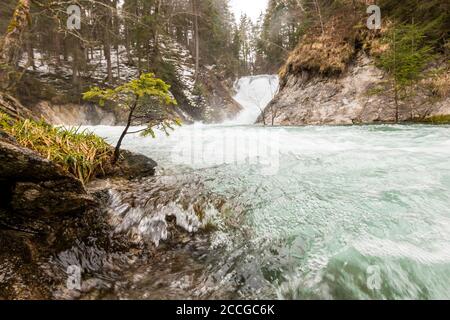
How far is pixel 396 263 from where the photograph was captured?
6.27 ft

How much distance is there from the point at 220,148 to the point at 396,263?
427 centimetres

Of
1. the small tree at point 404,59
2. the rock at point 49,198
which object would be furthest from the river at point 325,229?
the small tree at point 404,59

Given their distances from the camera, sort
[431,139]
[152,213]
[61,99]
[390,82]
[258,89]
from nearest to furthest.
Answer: [152,213], [431,139], [390,82], [61,99], [258,89]

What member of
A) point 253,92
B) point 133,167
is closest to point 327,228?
point 133,167

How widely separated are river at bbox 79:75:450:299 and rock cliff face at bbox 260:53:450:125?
6.50 m

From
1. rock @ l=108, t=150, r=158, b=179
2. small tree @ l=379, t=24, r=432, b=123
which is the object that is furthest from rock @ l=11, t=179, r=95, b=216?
small tree @ l=379, t=24, r=432, b=123

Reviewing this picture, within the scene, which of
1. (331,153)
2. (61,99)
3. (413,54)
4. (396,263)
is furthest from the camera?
(61,99)

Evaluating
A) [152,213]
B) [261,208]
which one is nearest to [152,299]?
[152,213]

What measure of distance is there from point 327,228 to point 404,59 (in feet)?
32.8

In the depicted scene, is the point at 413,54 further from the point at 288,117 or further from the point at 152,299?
the point at 152,299

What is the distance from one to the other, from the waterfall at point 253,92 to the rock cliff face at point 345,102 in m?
10.4

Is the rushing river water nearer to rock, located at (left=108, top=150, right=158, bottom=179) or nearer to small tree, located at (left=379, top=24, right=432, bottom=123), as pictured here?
rock, located at (left=108, top=150, right=158, bottom=179)

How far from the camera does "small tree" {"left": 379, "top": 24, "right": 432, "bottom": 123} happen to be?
9227mm

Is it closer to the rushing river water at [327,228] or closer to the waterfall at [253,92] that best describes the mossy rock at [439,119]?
the rushing river water at [327,228]
